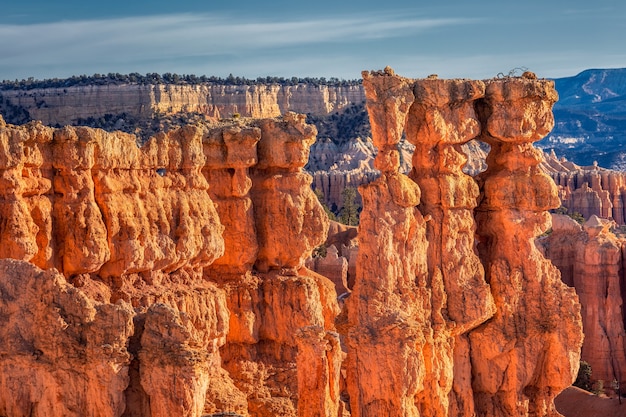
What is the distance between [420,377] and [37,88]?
11725cm

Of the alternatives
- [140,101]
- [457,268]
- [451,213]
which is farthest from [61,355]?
[140,101]

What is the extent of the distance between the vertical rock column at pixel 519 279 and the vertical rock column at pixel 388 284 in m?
2.18

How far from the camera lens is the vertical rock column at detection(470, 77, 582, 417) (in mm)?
28250

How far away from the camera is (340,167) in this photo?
425ft

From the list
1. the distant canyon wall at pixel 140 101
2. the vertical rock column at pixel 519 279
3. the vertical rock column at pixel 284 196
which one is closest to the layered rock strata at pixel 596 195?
the distant canyon wall at pixel 140 101

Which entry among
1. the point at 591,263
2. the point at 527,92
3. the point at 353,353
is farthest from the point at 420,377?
the point at 591,263

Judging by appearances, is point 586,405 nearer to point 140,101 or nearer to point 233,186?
point 233,186

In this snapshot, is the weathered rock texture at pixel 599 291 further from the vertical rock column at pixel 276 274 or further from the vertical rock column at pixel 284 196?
the vertical rock column at pixel 284 196

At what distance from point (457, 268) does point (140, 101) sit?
108 m

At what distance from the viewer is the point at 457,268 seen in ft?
90.5

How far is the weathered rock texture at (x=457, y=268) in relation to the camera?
2573 centimetres

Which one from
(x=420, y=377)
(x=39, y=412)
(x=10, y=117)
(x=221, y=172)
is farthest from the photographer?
(x=10, y=117)

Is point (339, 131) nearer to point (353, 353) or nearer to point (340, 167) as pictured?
point (340, 167)

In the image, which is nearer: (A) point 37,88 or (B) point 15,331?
(B) point 15,331
